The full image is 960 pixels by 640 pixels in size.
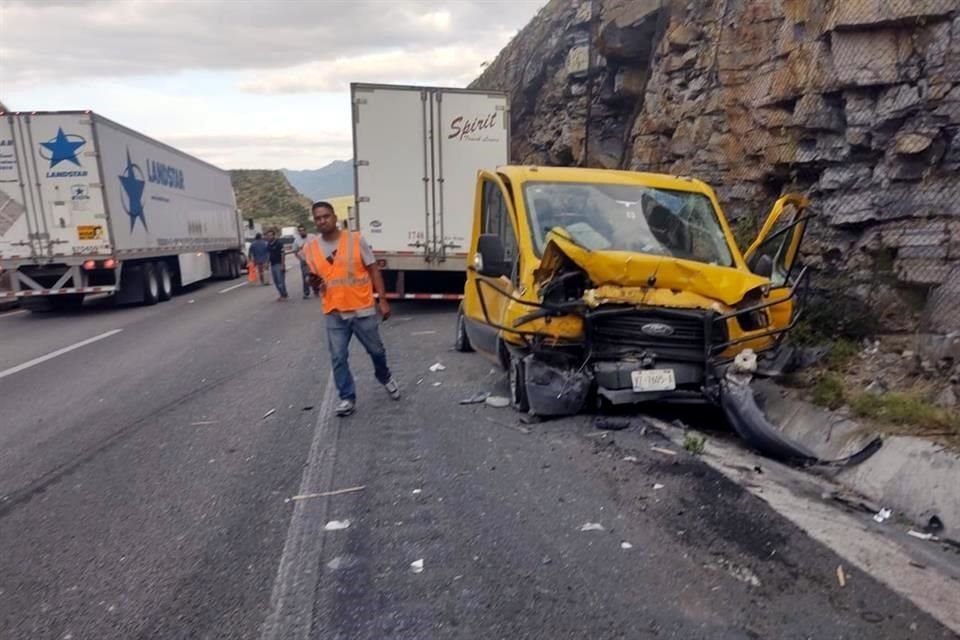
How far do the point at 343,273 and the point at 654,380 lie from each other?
8.83ft

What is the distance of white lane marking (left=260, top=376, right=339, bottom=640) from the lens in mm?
3057

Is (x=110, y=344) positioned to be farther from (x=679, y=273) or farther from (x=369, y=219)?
(x=679, y=273)

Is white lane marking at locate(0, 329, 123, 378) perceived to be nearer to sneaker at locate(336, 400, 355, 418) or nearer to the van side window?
sneaker at locate(336, 400, 355, 418)

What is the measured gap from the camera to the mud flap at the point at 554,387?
570cm

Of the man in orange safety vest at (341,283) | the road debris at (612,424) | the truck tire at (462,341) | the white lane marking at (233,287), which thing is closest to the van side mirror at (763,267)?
the road debris at (612,424)

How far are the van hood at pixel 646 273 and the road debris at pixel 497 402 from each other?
4.30 feet

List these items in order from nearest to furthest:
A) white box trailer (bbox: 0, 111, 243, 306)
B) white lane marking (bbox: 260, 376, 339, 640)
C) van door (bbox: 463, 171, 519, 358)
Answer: white lane marking (bbox: 260, 376, 339, 640)
van door (bbox: 463, 171, 519, 358)
white box trailer (bbox: 0, 111, 243, 306)

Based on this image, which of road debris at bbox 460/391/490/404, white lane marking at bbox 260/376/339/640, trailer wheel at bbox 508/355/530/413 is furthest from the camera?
road debris at bbox 460/391/490/404

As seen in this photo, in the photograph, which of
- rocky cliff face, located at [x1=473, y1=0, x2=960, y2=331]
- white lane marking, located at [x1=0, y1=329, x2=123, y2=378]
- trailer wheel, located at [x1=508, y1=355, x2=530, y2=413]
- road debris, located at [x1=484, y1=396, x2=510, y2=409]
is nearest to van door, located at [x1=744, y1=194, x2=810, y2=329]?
rocky cliff face, located at [x1=473, y1=0, x2=960, y2=331]

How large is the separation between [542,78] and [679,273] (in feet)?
60.4

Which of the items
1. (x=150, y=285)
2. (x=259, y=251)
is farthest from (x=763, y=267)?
(x=259, y=251)

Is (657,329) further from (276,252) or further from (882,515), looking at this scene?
(276,252)

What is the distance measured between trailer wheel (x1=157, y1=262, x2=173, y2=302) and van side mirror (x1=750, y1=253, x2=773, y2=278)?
14.5 meters

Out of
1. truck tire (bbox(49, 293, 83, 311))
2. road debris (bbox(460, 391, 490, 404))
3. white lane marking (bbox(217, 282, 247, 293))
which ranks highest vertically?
road debris (bbox(460, 391, 490, 404))
